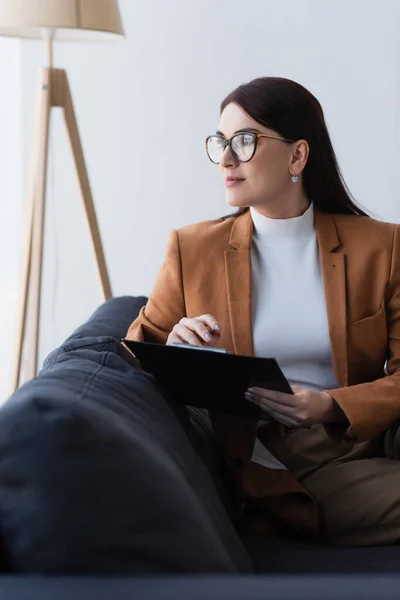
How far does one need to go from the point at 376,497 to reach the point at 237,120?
81cm

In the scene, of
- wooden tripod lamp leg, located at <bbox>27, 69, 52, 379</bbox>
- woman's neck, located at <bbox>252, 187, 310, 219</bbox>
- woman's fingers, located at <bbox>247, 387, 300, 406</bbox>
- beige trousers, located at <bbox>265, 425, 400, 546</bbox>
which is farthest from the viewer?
wooden tripod lamp leg, located at <bbox>27, 69, 52, 379</bbox>

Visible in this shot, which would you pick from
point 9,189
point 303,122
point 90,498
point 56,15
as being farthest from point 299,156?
point 9,189

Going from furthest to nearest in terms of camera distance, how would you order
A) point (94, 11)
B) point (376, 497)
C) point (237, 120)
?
point (94, 11)
point (237, 120)
point (376, 497)

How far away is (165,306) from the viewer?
2.12 meters

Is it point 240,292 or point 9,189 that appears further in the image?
point 9,189

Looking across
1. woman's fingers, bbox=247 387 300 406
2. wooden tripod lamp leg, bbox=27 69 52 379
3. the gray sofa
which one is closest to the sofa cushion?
A: the gray sofa

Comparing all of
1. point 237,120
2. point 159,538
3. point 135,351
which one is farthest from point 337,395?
point 159,538

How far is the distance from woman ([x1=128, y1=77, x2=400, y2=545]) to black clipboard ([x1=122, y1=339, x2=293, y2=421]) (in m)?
0.15

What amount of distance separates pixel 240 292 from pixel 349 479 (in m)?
0.45

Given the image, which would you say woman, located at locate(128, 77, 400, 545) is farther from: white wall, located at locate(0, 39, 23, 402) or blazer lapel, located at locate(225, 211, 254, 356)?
white wall, located at locate(0, 39, 23, 402)

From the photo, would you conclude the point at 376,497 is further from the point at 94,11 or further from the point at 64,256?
the point at 64,256

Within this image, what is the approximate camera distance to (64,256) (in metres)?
4.43

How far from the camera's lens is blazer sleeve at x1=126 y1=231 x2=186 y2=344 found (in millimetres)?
Answer: 2088

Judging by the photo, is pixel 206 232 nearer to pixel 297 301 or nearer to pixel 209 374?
pixel 297 301
